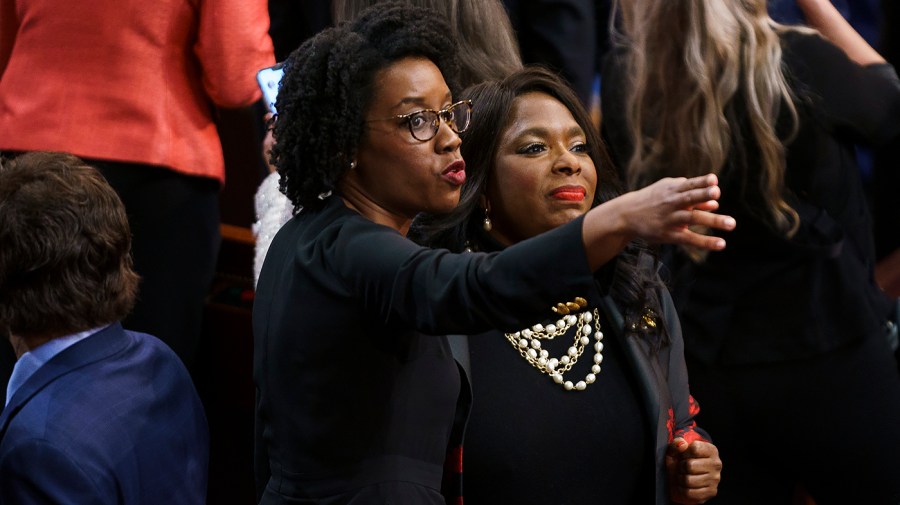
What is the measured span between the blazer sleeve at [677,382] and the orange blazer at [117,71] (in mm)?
1285

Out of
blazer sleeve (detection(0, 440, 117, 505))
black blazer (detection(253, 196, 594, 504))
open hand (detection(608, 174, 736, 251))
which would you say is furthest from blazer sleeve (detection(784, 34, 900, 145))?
blazer sleeve (detection(0, 440, 117, 505))

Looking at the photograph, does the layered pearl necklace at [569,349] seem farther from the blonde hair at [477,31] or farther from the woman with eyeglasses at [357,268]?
the blonde hair at [477,31]

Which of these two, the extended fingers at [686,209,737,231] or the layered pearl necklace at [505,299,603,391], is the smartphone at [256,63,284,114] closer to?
the layered pearl necklace at [505,299,603,391]

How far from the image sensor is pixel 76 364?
208 centimetres

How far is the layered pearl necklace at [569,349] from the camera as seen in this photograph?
8.15 ft

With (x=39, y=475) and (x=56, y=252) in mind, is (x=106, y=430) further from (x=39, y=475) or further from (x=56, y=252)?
(x=56, y=252)

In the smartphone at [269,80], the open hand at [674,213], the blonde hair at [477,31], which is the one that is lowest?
the smartphone at [269,80]

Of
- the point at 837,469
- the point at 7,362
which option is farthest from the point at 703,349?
the point at 7,362

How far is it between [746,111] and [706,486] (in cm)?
86

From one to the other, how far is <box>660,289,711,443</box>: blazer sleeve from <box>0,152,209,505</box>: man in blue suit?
953 millimetres

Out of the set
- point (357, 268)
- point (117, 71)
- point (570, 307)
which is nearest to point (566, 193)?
point (570, 307)

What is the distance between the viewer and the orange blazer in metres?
3.20

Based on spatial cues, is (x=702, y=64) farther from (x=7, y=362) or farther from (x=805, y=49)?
(x=7, y=362)

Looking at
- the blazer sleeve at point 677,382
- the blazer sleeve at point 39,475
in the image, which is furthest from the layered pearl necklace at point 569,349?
the blazer sleeve at point 39,475
